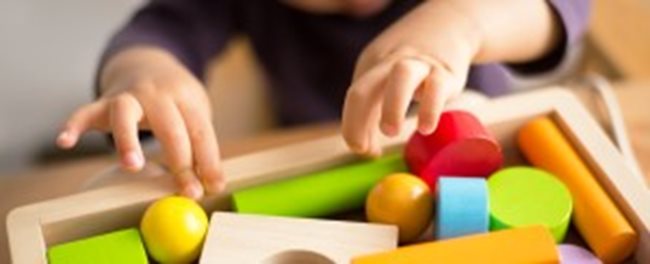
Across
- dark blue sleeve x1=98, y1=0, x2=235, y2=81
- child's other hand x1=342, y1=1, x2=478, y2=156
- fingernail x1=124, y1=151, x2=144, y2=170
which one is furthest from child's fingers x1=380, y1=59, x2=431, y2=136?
dark blue sleeve x1=98, y1=0, x2=235, y2=81

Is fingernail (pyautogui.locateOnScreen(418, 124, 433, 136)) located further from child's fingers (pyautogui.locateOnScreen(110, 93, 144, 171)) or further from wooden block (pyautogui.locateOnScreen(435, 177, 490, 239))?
child's fingers (pyautogui.locateOnScreen(110, 93, 144, 171))

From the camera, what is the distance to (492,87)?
22.5 inches

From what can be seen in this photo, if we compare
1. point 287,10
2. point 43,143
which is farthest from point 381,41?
point 43,143

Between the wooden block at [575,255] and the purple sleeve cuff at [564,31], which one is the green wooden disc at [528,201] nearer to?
the wooden block at [575,255]

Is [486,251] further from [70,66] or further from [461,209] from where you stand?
[70,66]

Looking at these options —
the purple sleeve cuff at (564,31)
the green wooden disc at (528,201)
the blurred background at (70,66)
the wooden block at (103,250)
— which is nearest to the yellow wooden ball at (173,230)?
the wooden block at (103,250)

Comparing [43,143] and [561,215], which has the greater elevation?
[561,215]

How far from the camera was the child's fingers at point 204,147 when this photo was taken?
0.37 meters

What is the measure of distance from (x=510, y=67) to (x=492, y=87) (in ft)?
0.08

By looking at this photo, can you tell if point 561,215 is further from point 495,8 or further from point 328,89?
point 328,89

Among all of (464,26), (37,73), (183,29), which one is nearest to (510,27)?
(464,26)

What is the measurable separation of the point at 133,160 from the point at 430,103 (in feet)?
0.45

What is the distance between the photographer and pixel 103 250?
0.35 m

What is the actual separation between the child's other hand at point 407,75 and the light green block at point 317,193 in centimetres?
1
